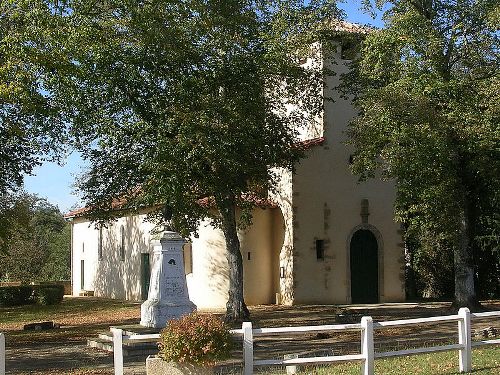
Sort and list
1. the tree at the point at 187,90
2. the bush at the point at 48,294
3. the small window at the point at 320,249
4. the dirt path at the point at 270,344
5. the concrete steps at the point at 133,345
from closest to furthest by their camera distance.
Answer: the dirt path at the point at 270,344 < the concrete steps at the point at 133,345 < the tree at the point at 187,90 < the small window at the point at 320,249 < the bush at the point at 48,294

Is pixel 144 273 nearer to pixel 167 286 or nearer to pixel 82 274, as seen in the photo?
pixel 82 274

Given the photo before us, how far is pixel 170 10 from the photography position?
20.2m

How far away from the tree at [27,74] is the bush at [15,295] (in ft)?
53.3

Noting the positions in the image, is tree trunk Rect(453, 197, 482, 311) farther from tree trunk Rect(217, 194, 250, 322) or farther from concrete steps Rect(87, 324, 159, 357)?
concrete steps Rect(87, 324, 159, 357)

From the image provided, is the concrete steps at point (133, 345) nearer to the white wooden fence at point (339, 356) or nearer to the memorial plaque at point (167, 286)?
the memorial plaque at point (167, 286)

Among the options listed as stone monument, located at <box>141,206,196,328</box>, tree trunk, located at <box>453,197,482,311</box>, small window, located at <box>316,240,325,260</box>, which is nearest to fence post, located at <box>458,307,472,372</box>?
stone monument, located at <box>141,206,196,328</box>

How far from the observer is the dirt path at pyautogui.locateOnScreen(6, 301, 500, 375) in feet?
48.3

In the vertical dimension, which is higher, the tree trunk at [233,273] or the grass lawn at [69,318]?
the tree trunk at [233,273]

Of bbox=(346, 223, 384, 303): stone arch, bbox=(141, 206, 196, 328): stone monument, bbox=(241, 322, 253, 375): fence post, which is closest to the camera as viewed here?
bbox=(241, 322, 253, 375): fence post

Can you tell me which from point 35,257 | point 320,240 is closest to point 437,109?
point 320,240

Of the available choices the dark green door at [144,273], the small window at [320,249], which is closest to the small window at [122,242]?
the dark green door at [144,273]

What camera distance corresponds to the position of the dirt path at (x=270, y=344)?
14711 millimetres

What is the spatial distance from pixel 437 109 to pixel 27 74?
39.8 feet

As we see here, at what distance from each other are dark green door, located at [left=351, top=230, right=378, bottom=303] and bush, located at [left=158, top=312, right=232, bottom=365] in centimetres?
2009
